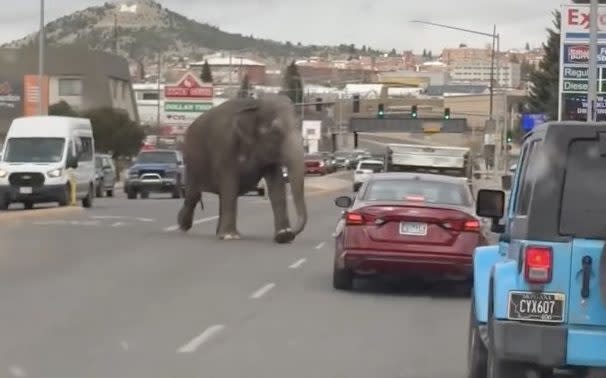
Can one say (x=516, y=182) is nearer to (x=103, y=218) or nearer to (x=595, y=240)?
(x=595, y=240)

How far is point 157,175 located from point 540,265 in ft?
138

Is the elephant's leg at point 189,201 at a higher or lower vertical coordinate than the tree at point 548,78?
lower

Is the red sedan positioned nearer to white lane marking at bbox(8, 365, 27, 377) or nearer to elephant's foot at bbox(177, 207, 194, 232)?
white lane marking at bbox(8, 365, 27, 377)

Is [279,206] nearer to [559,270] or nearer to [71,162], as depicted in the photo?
[71,162]

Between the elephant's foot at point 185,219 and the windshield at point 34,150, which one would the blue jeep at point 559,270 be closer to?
the elephant's foot at point 185,219

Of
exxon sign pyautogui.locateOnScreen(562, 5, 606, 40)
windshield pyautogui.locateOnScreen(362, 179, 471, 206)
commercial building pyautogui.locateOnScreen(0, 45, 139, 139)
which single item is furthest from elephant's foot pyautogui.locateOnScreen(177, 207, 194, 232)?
commercial building pyautogui.locateOnScreen(0, 45, 139, 139)

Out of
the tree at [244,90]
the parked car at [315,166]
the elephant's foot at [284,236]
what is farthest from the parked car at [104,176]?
the parked car at [315,166]

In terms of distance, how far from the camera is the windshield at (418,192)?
16.8 meters

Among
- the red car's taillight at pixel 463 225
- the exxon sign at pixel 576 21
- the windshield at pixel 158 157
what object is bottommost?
the windshield at pixel 158 157

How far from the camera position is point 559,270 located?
762 cm

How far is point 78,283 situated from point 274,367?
7.16 metres

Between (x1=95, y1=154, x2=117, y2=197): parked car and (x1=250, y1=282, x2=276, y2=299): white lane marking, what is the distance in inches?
1164

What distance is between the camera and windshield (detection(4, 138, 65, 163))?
120ft

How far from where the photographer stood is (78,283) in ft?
58.4
